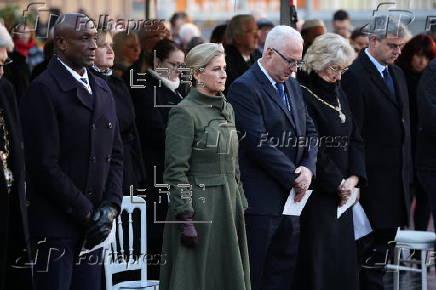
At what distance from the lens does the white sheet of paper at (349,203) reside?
26.4 feet

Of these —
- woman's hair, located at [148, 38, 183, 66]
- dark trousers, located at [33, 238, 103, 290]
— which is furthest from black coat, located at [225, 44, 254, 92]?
dark trousers, located at [33, 238, 103, 290]

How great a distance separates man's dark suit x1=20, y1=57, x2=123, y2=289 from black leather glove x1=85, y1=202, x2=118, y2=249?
0.17 feet

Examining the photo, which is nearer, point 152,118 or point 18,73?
point 152,118

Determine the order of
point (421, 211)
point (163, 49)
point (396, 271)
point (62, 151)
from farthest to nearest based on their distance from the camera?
point (421, 211) → point (396, 271) → point (163, 49) → point (62, 151)

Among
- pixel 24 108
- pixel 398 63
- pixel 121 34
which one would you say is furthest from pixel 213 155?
pixel 398 63

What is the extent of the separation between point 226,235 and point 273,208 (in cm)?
62

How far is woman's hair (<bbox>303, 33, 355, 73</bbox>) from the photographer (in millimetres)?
7949

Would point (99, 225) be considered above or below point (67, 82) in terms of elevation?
below

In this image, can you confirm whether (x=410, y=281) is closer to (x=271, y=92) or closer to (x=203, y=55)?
(x=271, y=92)

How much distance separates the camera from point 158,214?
8961mm

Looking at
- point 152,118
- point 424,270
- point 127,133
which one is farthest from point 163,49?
point 424,270

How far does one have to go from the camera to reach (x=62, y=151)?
20.2 ft

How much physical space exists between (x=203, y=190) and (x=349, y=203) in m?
1.71

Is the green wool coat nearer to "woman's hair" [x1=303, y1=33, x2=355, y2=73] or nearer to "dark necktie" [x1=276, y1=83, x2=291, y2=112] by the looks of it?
"dark necktie" [x1=276, y1=83, x2=291, y2=112]
